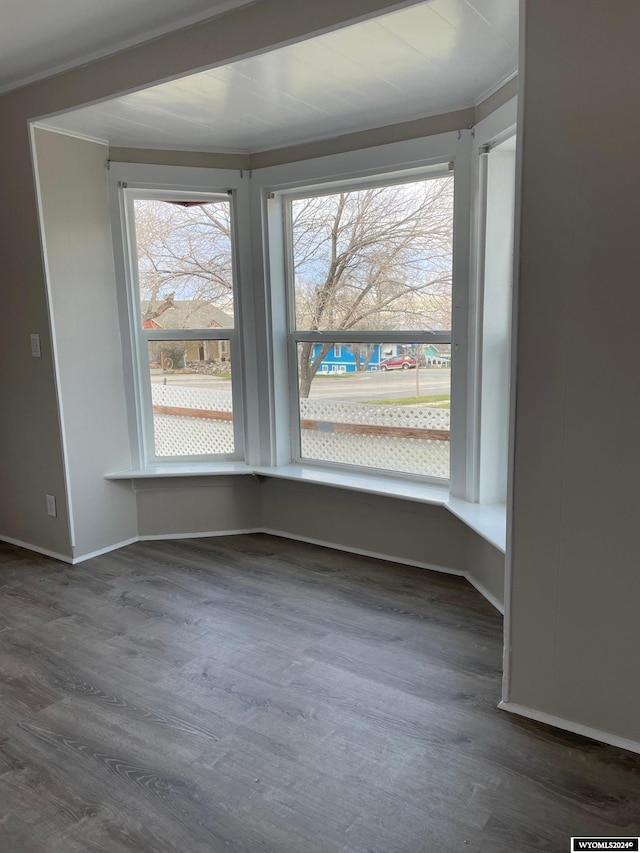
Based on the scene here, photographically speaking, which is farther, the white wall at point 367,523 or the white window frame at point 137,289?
the white window frame at point 137,289

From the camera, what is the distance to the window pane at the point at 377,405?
313 centimetres

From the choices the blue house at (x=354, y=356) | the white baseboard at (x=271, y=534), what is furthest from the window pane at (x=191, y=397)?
the blue house at (x=354, y=356)

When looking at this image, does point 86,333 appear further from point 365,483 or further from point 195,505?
point 365,483

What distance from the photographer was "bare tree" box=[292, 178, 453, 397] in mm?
2986

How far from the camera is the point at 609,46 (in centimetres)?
161

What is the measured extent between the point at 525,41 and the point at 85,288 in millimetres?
2458

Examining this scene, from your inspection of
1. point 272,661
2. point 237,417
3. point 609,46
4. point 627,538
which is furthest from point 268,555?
point 609,46

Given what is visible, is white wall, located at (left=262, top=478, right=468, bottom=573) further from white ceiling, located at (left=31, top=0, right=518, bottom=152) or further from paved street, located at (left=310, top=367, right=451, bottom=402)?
white ceiling, located at (left=31, top=0, right=518, bottom=152)

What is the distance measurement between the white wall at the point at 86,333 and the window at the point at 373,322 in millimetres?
1027

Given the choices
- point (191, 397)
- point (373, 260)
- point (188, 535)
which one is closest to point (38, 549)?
point (188, 535)

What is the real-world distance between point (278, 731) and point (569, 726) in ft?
3.04

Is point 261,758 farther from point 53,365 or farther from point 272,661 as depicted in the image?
point 53,365

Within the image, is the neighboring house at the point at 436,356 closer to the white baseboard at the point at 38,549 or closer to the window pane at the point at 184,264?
the window pane at the point at 184,264

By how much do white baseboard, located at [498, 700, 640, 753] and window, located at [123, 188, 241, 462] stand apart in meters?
2.23
